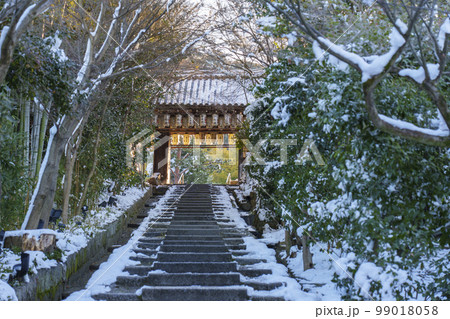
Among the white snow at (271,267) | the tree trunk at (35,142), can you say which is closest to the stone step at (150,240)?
the white snow at (271,267)

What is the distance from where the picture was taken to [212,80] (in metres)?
18.1

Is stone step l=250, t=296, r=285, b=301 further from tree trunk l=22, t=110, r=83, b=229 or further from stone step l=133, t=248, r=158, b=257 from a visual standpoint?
tree trunk l=22, t=110, r=83, b=229

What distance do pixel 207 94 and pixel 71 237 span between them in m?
11.3

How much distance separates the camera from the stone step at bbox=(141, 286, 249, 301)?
5.28 metres

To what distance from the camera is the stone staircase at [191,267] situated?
5336 mm

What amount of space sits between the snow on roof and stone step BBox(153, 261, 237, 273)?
358 inches

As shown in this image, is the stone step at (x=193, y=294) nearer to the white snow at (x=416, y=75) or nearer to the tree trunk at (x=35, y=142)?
the tree trunk at (x=35, y=142)

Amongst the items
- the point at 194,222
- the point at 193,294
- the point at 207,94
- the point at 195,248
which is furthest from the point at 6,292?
Result: the point at 207,94

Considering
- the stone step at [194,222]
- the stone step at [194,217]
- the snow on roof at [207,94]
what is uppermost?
the snow on roof at [207,94]

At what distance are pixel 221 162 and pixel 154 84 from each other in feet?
32.4

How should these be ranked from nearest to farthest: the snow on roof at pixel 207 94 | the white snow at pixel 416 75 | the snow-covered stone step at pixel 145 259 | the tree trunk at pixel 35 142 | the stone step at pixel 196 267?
the white snow at pixel 416 75 < the stone step at pixel 196 267 < the tree trunk at pixel 35 142 < the snow-covered stone step at pixel 145 259 < the snow on roof at pixel 207 94

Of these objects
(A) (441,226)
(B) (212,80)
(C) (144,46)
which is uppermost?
(B) (212,80)

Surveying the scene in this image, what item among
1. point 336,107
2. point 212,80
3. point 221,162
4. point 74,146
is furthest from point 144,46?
point 221,162

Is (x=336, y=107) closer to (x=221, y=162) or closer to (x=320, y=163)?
(x=320, y=163)
